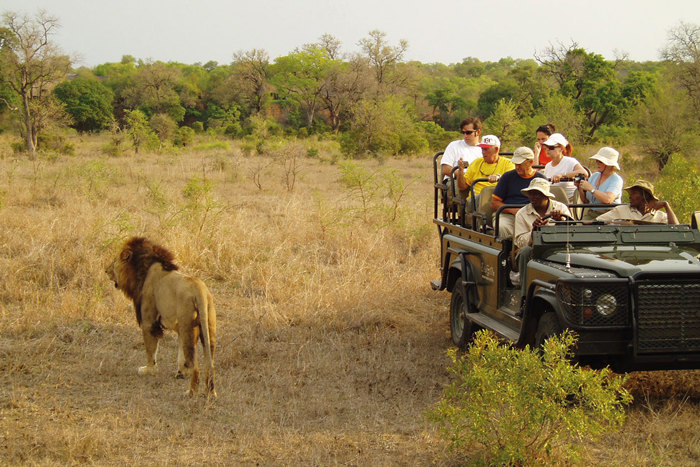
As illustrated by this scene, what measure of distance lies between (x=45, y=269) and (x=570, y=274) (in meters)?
6.31

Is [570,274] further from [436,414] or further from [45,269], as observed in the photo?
[45,269]

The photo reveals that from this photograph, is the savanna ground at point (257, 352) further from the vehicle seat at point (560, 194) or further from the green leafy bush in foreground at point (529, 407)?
the vehicle seat at point (560, 194)

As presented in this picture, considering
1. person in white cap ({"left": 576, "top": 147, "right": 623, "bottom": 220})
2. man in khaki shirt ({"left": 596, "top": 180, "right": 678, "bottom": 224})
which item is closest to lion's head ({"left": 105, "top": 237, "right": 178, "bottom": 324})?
man in khaki shirt ({"left": 596, "top": 180, "right": 678, "bottom": 224})

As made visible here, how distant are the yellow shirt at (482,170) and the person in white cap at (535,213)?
1347 mm

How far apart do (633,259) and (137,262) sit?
12.5 feet

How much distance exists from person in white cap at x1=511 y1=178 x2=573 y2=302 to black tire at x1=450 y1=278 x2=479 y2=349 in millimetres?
852

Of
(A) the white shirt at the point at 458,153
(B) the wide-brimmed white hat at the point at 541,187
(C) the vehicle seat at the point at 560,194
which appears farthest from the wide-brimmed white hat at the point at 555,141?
(B) the wide-brimmed white hat at the point at 541,187

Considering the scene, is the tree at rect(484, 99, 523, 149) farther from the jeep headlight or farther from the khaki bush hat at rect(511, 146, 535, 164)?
the jeep headlight

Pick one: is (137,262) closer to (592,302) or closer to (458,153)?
(592,302)

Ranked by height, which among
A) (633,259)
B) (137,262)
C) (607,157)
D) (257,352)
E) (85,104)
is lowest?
(257,352)

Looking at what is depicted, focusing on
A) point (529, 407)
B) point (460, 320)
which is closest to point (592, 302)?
point (529, 407)

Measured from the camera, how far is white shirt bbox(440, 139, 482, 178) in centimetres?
810

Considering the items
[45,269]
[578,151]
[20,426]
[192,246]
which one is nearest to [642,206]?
[20,426]

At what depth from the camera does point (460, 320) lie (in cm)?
695
